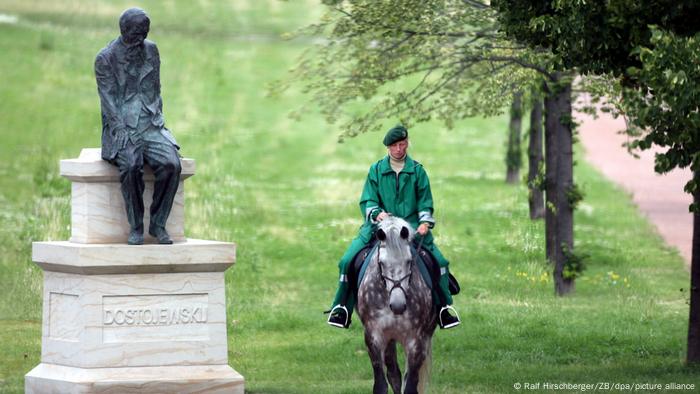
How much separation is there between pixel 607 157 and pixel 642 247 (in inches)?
658

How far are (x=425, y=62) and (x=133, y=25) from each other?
720 centimetres

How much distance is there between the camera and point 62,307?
44.7 feet

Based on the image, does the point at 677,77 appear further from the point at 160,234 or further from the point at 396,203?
the point at 160,234

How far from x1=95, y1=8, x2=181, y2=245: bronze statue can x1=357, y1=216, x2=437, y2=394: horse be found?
2078mm

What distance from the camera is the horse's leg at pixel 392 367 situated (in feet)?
42.9

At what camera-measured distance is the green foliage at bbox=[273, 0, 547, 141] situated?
1884cm

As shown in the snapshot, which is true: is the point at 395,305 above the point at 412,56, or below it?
below

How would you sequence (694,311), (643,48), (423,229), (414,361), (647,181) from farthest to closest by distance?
1. (647,181)
2. (694,311)
3. (423,229)
4. (414,361)
5. (643,48)

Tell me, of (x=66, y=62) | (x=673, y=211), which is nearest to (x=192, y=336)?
(x=673, y=211)

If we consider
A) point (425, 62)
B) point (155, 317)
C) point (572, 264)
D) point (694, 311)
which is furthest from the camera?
point (572, 264)

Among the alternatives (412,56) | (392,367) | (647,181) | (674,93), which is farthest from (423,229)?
(647,181)

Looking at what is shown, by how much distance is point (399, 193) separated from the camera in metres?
13.4

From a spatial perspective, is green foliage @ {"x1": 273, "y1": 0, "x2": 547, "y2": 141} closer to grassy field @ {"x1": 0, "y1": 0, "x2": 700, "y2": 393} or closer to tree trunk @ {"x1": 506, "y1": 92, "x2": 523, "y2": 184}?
grassy field @ {"x1": 0, "y1": 0, "x2": 700, "y2": 393}

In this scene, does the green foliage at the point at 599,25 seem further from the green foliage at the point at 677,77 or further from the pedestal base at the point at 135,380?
the pedestal base at the point at 135,380
